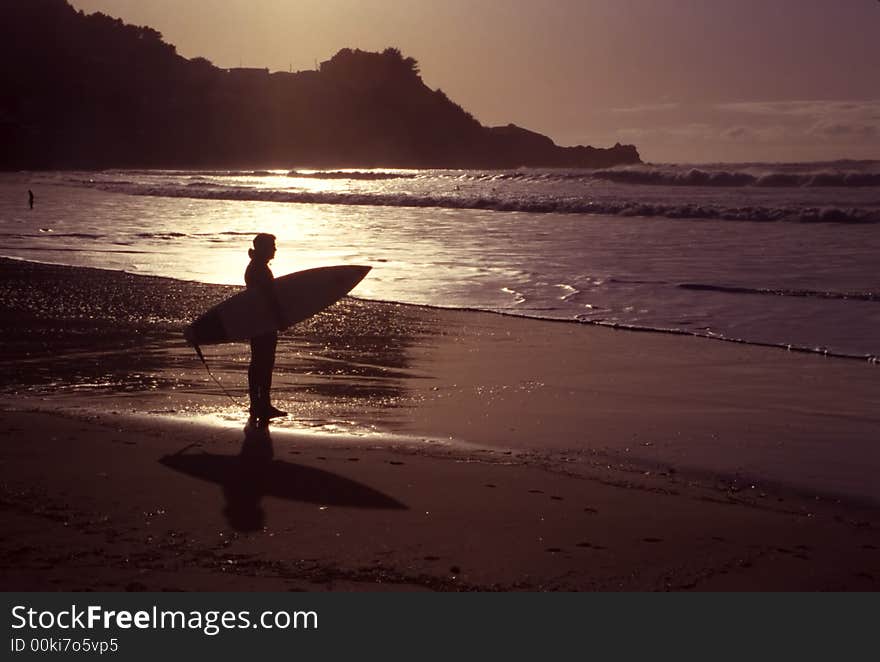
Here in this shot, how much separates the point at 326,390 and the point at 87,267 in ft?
36.2

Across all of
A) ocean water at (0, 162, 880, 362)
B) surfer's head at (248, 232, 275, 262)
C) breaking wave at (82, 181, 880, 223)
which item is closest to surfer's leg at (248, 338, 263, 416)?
surfer's head at (248, 232, 275, 262)

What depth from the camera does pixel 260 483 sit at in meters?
6.28

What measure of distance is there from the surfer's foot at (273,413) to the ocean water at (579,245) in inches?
237

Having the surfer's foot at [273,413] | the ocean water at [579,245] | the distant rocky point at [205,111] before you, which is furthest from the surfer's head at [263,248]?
the distant rocky point at [205,111]

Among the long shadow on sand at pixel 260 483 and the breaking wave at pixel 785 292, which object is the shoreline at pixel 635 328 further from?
the long shadow on sand at pixel 260 483

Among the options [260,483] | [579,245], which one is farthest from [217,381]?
[579,245]

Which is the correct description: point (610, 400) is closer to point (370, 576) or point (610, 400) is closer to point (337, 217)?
point (370, 576)

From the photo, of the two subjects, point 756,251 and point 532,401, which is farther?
point 756,251

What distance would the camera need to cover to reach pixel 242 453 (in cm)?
695

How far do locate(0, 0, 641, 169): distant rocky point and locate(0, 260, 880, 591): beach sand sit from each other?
11405cm

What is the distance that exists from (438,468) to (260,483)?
1.06 meters

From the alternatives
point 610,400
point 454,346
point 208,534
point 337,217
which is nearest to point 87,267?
point 454,346

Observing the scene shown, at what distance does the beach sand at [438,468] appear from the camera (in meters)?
5.04

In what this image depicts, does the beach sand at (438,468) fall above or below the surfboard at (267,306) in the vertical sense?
below
